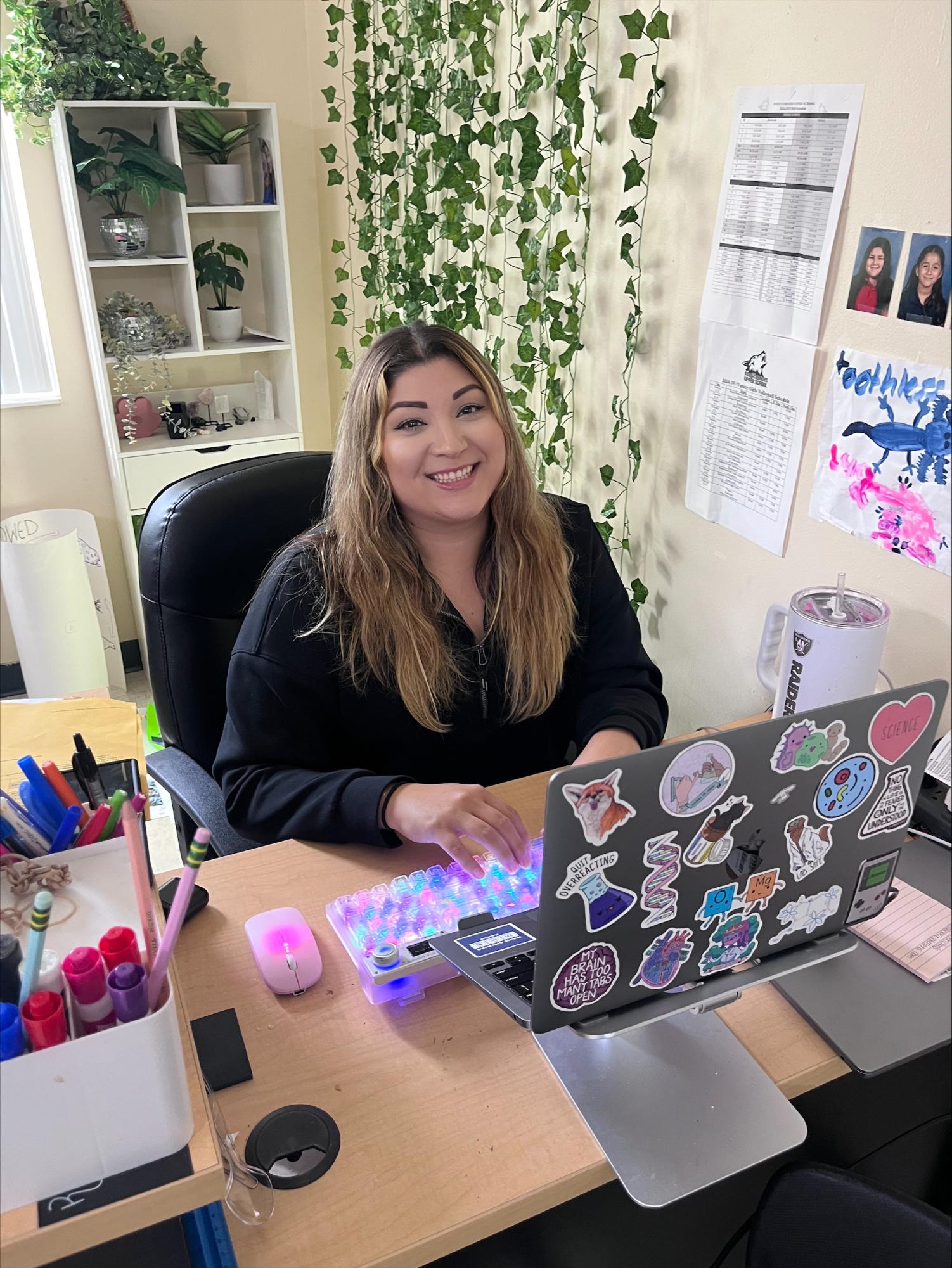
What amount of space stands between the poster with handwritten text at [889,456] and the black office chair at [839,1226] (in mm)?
693

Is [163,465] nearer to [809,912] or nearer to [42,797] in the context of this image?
[42,797]

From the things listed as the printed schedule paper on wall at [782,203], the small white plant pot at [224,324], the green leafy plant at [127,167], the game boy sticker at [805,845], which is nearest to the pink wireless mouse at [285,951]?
the game boy sticker at [805,845]

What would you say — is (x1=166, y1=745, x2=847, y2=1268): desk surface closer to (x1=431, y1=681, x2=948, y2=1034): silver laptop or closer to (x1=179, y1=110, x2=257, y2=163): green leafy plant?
(x1=431, y1=681, x2=948, y2=1034): silver laptop

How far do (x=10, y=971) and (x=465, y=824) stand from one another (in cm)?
51

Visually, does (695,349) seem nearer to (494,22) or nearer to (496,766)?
(496,766)

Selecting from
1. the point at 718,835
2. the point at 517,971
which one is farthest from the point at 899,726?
the point at 517,971

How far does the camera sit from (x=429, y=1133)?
77 centimetres

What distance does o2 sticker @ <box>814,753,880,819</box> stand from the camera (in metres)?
0.76

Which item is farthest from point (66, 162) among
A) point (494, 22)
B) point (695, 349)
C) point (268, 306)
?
point (695, 349)

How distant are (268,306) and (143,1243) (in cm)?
289

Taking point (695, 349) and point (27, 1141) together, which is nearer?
point (27, 1141)

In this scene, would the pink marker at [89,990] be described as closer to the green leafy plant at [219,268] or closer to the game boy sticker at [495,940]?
the game boy sticker at [495,940]

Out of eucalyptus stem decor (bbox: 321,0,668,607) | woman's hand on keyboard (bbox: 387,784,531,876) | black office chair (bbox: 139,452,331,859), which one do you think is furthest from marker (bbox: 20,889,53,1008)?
eucalyptus stem decor (bbox: 321,0,668,607)

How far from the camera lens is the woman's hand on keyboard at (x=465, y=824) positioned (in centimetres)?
102
